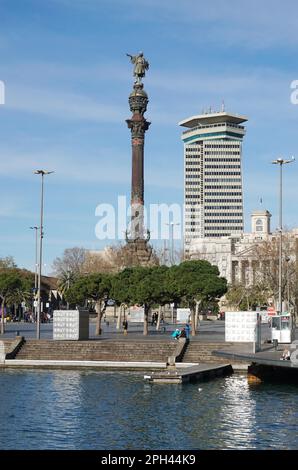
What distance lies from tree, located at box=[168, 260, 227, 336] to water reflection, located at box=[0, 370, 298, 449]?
2028cm

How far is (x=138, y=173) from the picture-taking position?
112m

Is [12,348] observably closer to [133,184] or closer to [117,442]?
[117,442]

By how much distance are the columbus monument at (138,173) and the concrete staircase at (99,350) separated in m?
54.4

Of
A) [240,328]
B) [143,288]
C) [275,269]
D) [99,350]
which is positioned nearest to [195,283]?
[143,288]

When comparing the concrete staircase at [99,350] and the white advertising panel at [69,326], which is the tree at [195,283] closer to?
the white advertising panel at [69,326]

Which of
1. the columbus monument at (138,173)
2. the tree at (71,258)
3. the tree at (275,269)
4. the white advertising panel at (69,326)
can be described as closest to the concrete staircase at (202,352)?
the white advertising panel at (69,326)

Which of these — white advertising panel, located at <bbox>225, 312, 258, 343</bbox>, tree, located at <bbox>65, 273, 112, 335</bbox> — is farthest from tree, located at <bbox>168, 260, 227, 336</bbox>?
white advertising panel, located at <bbox>225, 312, 258, 343</bbox>

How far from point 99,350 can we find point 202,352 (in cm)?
715

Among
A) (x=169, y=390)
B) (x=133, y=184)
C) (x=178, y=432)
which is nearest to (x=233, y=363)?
(x=169, y=390)

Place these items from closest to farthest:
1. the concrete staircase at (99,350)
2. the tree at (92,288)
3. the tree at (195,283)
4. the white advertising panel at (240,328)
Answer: the concrete staircase at (99,350), the white advertising panel at (240,328), the tree at (195,283), the tree at (92,288)

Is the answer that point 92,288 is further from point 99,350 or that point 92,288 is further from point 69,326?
point 99,350

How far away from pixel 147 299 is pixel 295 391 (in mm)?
28863

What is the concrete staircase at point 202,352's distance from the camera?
5128cm
